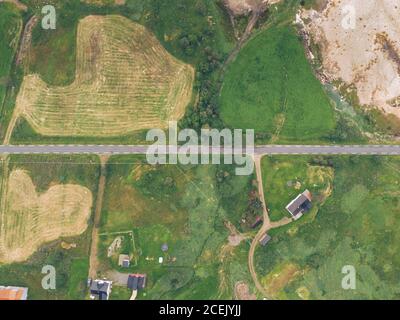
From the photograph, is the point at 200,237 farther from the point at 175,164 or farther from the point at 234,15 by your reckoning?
the point at 234,15

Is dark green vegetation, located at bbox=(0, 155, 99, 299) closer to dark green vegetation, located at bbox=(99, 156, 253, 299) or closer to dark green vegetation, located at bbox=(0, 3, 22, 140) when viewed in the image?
dark green vegetation, located at bbox=(99, 156, 253, 299)

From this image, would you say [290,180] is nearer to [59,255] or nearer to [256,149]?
[256,149]

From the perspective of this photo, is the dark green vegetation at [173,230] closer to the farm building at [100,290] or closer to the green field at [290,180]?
the farm building at [100,290]

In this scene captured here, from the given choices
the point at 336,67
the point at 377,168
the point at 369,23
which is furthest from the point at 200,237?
the point at 369,23

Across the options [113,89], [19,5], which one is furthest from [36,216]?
[19,5]

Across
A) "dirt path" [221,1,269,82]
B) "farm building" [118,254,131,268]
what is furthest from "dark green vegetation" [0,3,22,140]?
"dirt path" [221,1,269,82]
